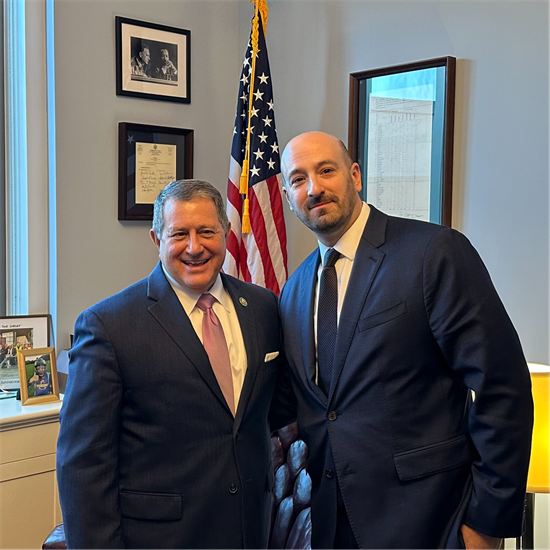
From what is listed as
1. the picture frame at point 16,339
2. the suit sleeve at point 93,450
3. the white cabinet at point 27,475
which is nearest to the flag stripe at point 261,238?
the picture frame at point 16,339

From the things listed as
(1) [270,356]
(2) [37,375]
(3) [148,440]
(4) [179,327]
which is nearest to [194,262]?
(4) [179,327]

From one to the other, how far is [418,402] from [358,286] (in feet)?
1.03

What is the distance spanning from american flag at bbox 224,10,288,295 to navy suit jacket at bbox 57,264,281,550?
4.94ft

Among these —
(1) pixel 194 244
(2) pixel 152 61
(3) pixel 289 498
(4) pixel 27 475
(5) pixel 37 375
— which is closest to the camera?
(1) pixel 194 244

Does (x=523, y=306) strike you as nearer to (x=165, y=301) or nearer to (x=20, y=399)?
(x=165, y=301)

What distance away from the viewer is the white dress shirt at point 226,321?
1.75 meters

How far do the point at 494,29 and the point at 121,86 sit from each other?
1665mm

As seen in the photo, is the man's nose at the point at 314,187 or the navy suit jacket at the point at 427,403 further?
the man's nose at the point at 314,187

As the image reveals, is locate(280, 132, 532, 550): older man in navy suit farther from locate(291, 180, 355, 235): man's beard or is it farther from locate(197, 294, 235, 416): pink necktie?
locate(197, 294, 235, 416): pink necktie

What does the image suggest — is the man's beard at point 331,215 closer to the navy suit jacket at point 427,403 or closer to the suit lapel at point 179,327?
the navy suit jacket at point 427,403

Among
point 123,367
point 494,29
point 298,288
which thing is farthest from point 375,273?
point 494,29

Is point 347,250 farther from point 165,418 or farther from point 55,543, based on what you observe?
point 55,543

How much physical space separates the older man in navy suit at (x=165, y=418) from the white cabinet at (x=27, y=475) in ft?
3.57

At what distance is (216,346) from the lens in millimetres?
1743
